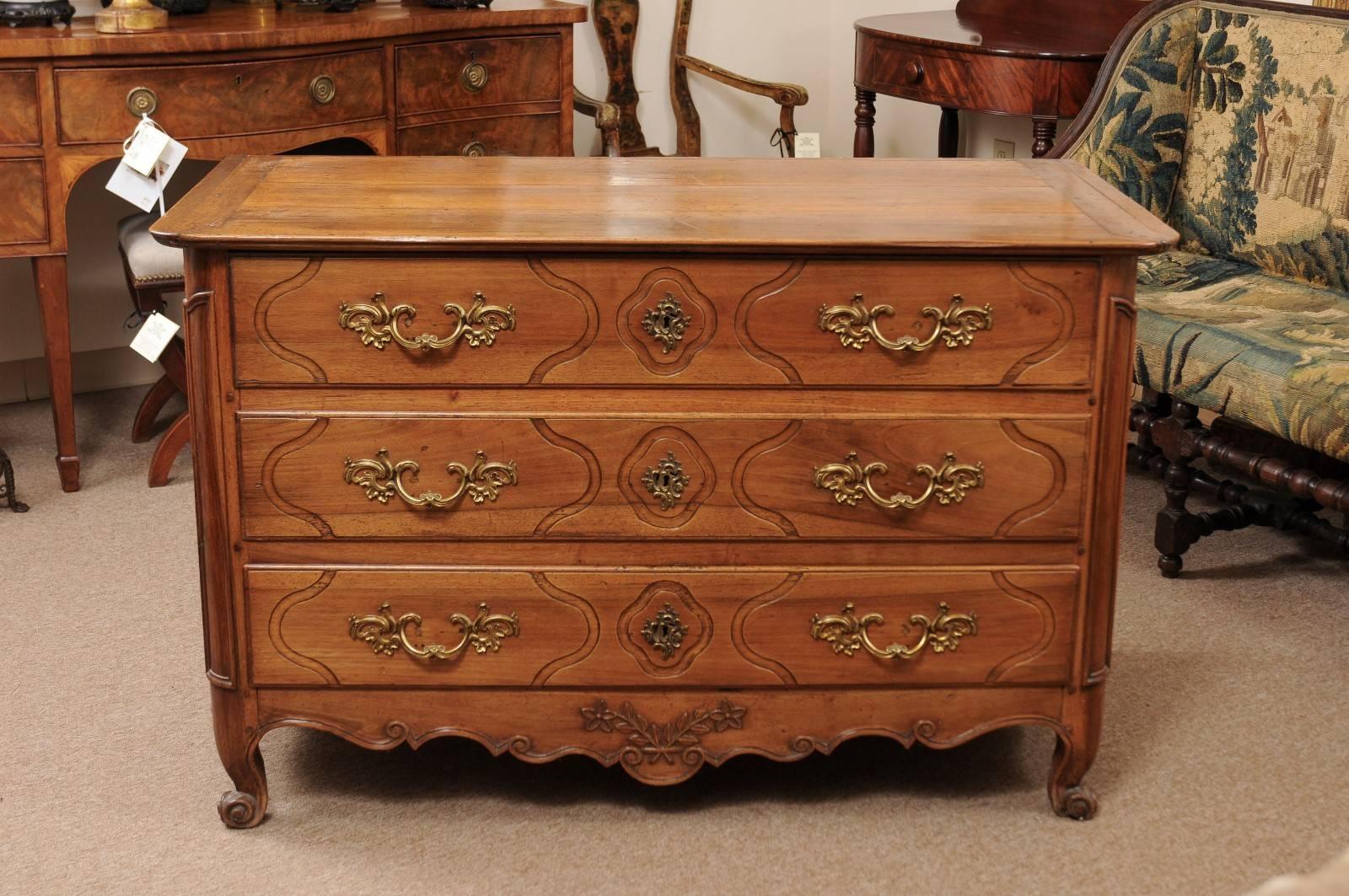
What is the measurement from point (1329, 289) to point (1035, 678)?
1.33m

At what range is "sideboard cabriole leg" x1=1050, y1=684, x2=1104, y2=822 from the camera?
2.07 metres

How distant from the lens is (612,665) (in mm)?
2043

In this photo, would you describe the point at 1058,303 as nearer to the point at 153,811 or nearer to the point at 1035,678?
the point at 1035,678

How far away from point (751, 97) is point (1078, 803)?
3.47 m

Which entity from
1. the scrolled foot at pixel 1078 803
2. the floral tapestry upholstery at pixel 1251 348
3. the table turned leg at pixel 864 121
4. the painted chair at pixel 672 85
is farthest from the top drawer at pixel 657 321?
the painted chair at pixel 672 85

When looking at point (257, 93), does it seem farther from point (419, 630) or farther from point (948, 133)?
point (948, 133)

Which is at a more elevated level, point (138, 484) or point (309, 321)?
point (309, 321)

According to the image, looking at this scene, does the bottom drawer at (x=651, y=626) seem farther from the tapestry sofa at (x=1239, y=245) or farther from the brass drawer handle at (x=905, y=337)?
the tapestry sofa at (x=1239, y=245)

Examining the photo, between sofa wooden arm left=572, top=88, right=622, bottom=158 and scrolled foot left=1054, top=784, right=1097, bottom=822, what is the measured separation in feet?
7.94

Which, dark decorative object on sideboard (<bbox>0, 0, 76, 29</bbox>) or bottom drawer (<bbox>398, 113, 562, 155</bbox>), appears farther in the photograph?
bottom drawer (<bbox>398, 113, 562, 155</bbox>)

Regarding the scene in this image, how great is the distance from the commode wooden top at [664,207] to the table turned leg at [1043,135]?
1.17 m

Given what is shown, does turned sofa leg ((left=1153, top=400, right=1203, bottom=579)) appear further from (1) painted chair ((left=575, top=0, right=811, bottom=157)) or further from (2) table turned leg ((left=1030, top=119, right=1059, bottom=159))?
(1) painted chair ((left=575, top=0, right=811, bottom=157))

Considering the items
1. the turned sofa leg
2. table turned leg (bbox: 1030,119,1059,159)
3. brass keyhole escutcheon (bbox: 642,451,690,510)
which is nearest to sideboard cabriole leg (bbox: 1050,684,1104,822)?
brass keyhole escutcheon (bbox: 642,451,690,510)

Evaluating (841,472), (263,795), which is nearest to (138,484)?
(263,795)
